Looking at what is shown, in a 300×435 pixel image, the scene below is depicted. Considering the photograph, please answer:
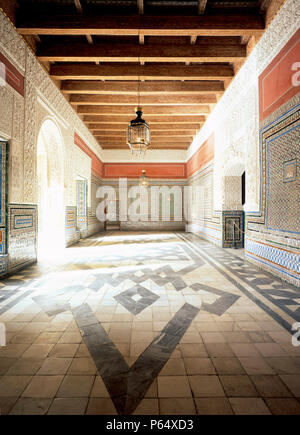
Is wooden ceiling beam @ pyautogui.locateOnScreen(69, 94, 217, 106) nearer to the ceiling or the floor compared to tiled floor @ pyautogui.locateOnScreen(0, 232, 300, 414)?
nearer to the ceiling

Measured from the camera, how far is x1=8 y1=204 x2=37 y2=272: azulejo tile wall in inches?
144

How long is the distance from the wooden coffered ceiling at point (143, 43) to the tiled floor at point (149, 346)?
4069 millimetres

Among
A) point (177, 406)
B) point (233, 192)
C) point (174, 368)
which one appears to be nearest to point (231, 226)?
point (233, 192)

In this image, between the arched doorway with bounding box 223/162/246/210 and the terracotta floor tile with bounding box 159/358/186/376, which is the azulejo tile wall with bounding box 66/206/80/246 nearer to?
the arched doorway with bounding box 223/162/246/210

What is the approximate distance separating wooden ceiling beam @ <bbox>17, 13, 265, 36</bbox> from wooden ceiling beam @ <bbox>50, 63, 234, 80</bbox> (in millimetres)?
1196

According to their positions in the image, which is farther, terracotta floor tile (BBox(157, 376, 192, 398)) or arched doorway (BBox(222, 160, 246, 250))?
arched doorway (BBox(222, 160, 246, 250))

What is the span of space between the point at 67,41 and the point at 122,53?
3.66ft

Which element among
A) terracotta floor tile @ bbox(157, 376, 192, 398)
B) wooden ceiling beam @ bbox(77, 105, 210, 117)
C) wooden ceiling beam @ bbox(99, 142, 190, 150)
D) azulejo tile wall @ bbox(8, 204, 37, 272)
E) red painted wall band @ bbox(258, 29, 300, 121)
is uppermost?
wooden ceiling beam @ bbox(99, 142, 190, 150)

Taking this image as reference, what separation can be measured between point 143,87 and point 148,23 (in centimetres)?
188

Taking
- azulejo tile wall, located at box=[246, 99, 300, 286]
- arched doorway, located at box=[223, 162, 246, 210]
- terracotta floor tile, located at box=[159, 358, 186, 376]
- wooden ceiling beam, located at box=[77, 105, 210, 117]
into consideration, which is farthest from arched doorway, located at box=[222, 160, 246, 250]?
terracotta floor tile, located at box=[159, 358, 186, 376]

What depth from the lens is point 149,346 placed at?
1.71m

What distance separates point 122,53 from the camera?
14.3ft
